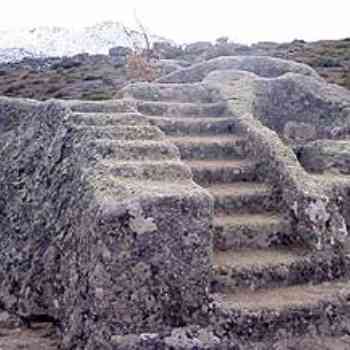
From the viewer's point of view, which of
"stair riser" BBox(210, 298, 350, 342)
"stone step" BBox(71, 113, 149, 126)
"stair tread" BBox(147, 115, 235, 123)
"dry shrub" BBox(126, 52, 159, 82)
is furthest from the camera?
"dry shrub" BBox(126, 52, 159, 82)

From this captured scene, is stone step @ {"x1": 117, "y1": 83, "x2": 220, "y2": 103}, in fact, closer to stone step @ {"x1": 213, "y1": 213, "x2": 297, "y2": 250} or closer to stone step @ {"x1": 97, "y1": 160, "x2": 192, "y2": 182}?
stone step @ {"x1": 213, "y1": 213, "x2": 297, "y2": 250}

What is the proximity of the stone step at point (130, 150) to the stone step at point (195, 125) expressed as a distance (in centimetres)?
146

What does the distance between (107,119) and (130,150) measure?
2.22ft

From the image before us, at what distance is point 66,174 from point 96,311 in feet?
5.25

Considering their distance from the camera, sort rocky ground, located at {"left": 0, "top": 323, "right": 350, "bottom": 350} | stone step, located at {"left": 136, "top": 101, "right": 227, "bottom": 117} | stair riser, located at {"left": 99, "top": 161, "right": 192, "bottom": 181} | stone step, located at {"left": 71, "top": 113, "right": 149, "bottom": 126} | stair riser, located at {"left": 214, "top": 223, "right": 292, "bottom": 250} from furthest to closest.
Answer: stone step, located at {"left": 136, "top": 101, "right": 227, "bottom": 117}, stone step, located at {"left": 71, "top": 113, "right": 149, "bottom": 126}, stair riser, located at {"left": 214, "top": 223, "right": 292, "bottom": 250}, stair riser, located at {"left": 99, "top": 161, "right": 192, "bottom": 181}, rocky ground, located at {"left": 0, "top": 323, "right": 350, "bottom": 350}

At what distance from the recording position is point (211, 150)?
760 cm

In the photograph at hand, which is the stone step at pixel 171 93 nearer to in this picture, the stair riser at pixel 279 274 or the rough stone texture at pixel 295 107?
the rough stone texture at pixel 295 107

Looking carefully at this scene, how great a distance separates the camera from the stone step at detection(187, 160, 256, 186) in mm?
7120

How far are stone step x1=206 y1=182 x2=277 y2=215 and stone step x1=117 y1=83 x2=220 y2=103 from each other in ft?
7.20

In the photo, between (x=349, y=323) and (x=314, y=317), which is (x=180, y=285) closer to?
(x=314, y=317)

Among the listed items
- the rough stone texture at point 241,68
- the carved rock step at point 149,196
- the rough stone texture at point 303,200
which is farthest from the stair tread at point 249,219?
the rough stone texture at point 241,68

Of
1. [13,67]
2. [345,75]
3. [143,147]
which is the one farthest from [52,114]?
[13,67]

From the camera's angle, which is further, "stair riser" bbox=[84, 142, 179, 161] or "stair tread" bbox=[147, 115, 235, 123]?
"stair tread" bbox=[147, 115, 235, 123]

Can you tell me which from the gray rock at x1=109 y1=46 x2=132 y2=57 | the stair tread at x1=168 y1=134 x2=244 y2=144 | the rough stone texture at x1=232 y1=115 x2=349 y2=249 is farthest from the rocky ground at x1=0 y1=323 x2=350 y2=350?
the gray rock at x1=109 y1=46 x2=132 y2=57
